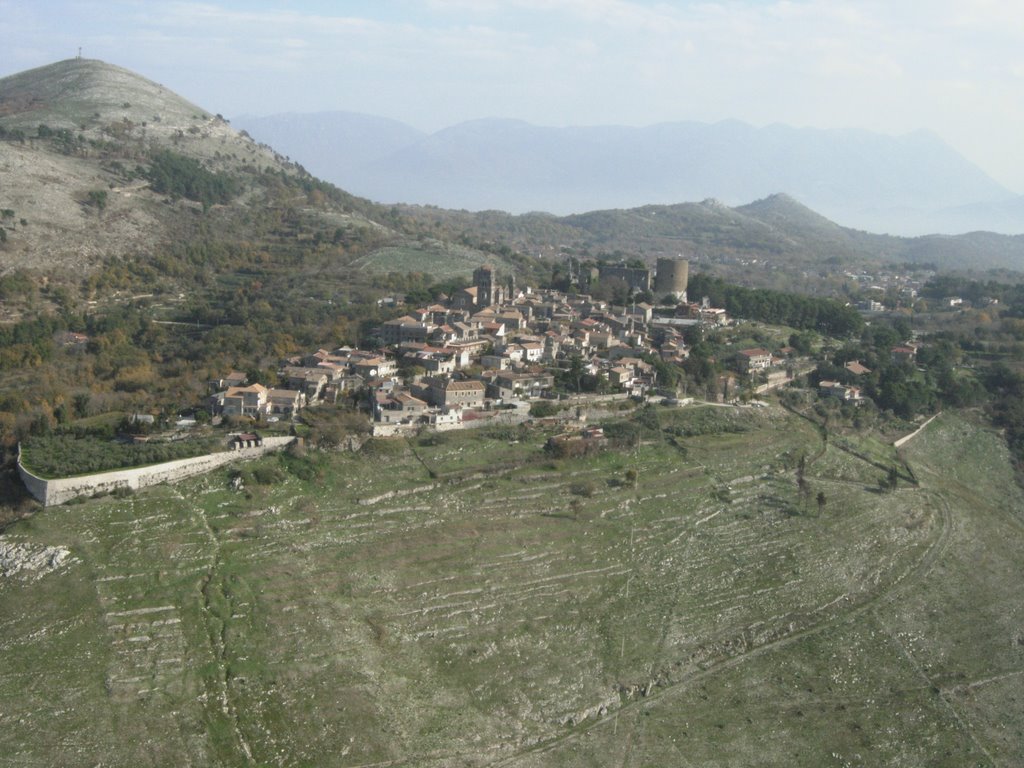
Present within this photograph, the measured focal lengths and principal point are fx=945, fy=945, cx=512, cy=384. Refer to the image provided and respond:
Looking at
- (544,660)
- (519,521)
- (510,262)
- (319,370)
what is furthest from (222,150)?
(544,660)

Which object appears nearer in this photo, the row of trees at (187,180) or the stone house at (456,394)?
the stone house at (456,394)

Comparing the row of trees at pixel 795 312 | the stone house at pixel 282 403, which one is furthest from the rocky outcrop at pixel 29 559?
the row of trees at pixel 795 312

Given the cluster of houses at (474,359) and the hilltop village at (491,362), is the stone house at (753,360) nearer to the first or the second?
the hilltop village at (491,362)

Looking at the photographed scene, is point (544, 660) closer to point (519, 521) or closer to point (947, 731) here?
point (519, 521)

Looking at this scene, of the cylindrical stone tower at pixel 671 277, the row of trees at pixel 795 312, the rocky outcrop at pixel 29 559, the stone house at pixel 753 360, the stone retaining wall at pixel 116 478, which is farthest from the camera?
the cylindrical stone tower at pixel 671 277

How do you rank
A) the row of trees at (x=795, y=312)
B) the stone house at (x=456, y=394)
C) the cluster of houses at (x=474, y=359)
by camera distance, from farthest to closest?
the row of trees at (x=795, y=312) < the stone house at (x=456, y=394) < the cluster of houses at (x=474, y=359)

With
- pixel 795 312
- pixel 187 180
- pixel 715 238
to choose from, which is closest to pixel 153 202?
pixel 187 180

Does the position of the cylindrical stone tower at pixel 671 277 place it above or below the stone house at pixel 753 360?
above

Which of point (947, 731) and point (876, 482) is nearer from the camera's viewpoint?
point (947, 731)

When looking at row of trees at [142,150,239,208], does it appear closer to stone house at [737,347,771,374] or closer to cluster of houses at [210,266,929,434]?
cluster of houses at [210,266,929,434]
